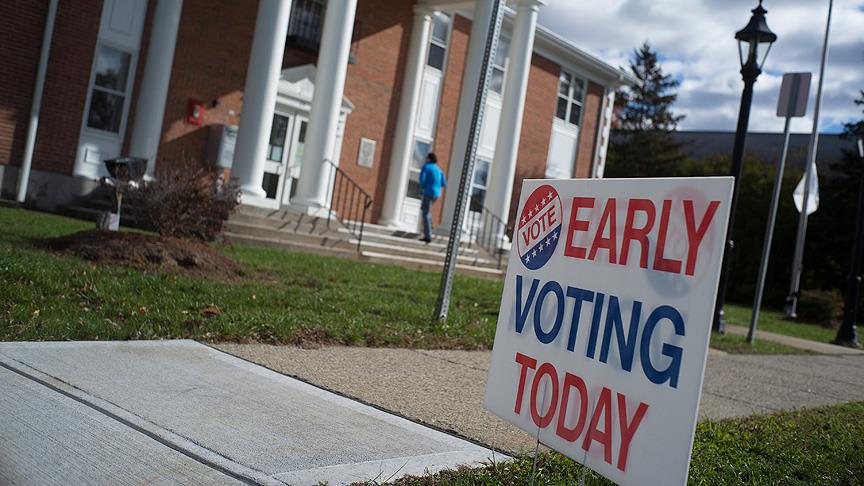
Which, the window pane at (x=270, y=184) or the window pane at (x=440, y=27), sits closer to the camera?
the window pane at (x=270, y=184)

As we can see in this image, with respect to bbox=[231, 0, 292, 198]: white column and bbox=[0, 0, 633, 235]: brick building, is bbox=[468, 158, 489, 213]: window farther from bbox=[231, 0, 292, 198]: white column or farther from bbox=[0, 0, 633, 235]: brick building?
bbox=[231, 0, 292, 198]: white column

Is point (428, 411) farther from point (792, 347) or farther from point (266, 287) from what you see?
point (792, 347)

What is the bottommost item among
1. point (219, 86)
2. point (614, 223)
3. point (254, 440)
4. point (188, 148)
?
point (254, 440)

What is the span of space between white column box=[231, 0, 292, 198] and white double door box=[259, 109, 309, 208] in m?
3.06

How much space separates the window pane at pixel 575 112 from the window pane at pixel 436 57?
20.7ft

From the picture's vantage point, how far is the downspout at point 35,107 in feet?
45.9

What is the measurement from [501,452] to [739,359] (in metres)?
7.16

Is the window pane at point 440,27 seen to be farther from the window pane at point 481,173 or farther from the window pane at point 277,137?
the window pane at point 277,137

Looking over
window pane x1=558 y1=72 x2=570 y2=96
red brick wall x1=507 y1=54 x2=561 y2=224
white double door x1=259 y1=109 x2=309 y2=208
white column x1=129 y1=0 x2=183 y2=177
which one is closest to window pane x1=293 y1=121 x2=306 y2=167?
white double door x1=259 y1=109 x2=309 y2=208

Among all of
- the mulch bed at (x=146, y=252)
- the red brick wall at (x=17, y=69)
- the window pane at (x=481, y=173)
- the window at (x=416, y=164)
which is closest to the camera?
the mulch bed at (x=146, y=252)

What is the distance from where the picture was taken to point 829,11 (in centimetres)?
2869

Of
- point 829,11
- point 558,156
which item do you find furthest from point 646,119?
point 558,156

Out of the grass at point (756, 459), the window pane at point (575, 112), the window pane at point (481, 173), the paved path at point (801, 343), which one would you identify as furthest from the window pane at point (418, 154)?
the grass at point (756, 459)

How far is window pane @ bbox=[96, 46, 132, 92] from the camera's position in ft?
49.7
